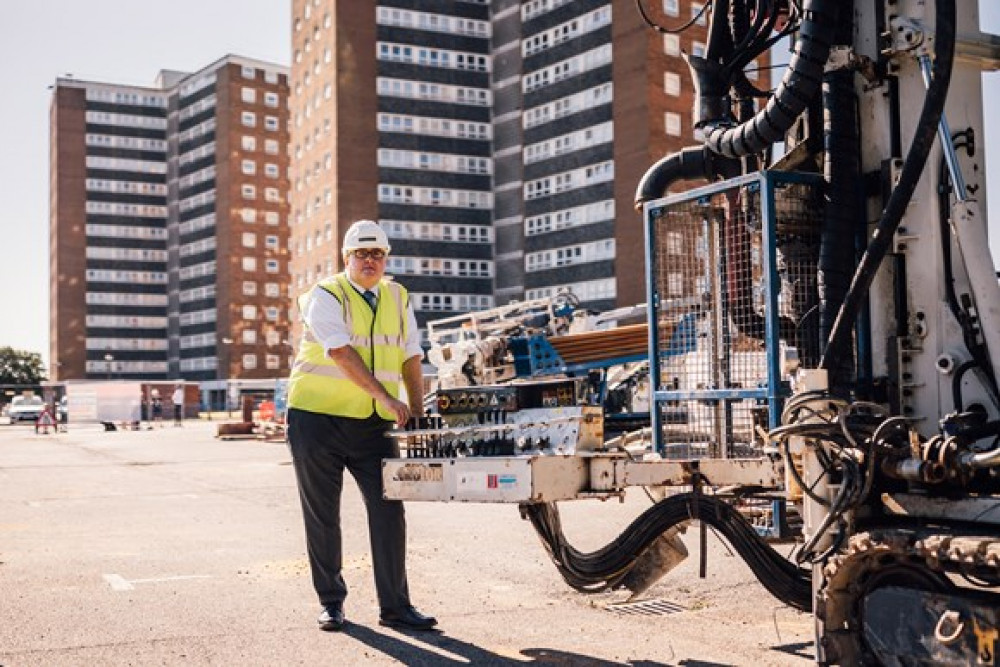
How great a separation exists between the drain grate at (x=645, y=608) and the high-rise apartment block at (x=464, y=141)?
230 feet

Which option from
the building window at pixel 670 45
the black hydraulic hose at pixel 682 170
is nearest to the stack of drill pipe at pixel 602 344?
the black hydraulic hose at pixel 682 170

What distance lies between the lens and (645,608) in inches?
277

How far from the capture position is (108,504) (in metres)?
14.7

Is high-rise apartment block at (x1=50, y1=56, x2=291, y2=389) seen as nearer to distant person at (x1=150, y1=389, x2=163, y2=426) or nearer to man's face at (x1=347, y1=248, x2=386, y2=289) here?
distant person at (x1=150, y1=389, x2=163, y2=426)

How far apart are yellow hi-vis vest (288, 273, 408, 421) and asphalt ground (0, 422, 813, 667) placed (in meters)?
1.30

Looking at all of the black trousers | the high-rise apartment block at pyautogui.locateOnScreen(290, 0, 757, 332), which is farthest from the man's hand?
the high-rise apartment block at pyautogui.locateOnScreen(290, 0, 757, 332)

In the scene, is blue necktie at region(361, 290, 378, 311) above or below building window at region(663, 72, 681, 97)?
below

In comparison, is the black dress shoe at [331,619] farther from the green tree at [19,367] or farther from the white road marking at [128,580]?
the green tree at [19,367]

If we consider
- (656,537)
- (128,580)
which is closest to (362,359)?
(656,537)

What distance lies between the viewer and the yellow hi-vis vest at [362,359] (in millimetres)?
6793

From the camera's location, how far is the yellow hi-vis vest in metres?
6.79

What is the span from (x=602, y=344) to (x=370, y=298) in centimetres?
→ 1633

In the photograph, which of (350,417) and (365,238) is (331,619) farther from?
(365,238)

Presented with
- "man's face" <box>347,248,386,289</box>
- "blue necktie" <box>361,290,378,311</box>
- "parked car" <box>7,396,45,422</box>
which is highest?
"man's face" <box>347,248,386,289</box>
